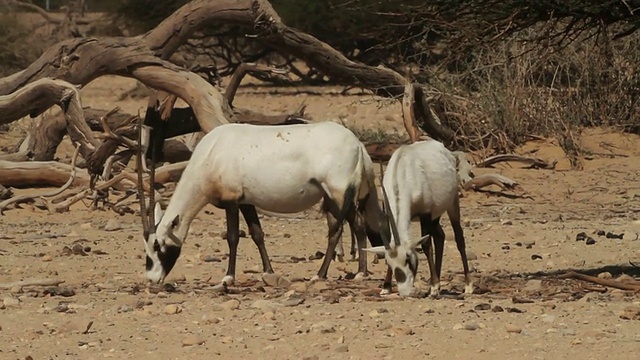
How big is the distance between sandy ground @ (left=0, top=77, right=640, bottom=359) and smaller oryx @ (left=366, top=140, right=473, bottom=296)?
22cm

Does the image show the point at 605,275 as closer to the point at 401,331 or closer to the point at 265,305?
the point at 265,305

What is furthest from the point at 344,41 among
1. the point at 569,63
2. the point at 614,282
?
the point at 614,282

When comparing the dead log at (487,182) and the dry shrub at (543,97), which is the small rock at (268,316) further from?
the dry shrub at (543,97)

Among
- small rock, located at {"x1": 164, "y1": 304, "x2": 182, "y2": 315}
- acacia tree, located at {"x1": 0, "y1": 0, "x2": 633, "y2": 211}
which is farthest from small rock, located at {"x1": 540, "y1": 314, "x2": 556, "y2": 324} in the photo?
acacia tree, located at {"x1": 0, "y1": 0, "x2": 633, "y2": 211}

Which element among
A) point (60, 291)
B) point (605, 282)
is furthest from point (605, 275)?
point (60, 291)

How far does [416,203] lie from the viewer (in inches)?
386

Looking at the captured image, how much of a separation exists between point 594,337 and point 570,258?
421cm

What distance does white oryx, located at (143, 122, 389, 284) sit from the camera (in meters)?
10.7

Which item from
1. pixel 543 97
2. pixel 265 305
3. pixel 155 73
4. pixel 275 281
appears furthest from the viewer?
pixel 543 97

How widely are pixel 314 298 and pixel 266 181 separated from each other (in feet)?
4.74

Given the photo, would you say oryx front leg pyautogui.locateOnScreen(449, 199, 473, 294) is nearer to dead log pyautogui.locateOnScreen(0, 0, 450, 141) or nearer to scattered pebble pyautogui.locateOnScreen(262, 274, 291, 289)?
scattered pebble pyautogui.locateOnScreen(262, 274, 291, 289)

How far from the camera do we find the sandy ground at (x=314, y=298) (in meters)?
7.97

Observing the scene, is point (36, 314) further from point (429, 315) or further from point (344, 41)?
point (344, 41)

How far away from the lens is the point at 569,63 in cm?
1880
